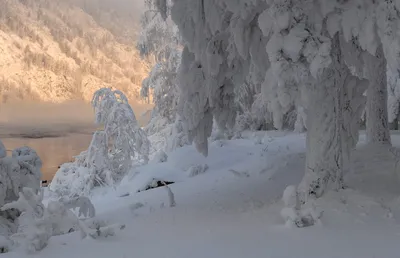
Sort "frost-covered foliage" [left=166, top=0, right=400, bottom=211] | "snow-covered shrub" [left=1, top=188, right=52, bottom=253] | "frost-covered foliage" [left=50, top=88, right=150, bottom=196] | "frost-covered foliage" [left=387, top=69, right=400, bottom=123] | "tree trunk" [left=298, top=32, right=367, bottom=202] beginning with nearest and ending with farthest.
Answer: "snow-covered shrub" [left=1, top=188, right=52, bottom=253], "frost-covered foliage" [left=166, top=0, right=400, bottom=211], "tree trunk" [left=298, top=32, right=367, bottom=202], "frost-covered foliage" [left=50, top=88, right=150, bottom=196], "frost-covered foliage" [left=387, top=69, right=400, bottom=123]

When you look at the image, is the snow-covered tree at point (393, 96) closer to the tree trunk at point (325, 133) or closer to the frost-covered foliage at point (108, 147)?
the frost-covered foliage at point (108, 147)

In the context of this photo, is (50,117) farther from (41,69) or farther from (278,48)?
(278,48)

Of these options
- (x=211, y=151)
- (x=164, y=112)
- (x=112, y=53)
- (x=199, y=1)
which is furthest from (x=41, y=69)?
(x=199, y=1)

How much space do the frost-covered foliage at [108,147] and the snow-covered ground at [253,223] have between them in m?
7.93

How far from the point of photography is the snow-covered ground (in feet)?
14.6

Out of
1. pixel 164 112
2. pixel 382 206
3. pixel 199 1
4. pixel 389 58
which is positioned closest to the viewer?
pixel 389 58

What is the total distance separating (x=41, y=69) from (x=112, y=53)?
611 inches

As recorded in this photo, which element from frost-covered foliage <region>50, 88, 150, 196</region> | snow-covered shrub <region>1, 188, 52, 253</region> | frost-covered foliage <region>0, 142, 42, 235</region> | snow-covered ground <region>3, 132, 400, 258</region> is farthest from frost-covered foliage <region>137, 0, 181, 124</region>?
snow-covered shrub <region>1, 188, 52, 253</region>

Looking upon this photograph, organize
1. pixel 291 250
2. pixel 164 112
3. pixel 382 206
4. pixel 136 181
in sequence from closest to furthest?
pixel 291 250 → pixel 382 206 → pixel 136 181 → pixel 164 112

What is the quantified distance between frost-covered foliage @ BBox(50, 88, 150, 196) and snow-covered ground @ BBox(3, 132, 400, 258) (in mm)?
7926

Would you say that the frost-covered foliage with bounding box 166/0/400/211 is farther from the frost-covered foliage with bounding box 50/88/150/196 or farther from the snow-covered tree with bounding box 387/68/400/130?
the snow-covered tree with bounding box 387/68/400/130

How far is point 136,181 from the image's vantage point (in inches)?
485

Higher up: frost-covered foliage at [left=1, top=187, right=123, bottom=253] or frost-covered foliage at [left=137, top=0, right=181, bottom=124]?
frost-covered foliage at [left=137, top=0, right=181, bottom=124]

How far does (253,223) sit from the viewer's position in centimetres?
552
